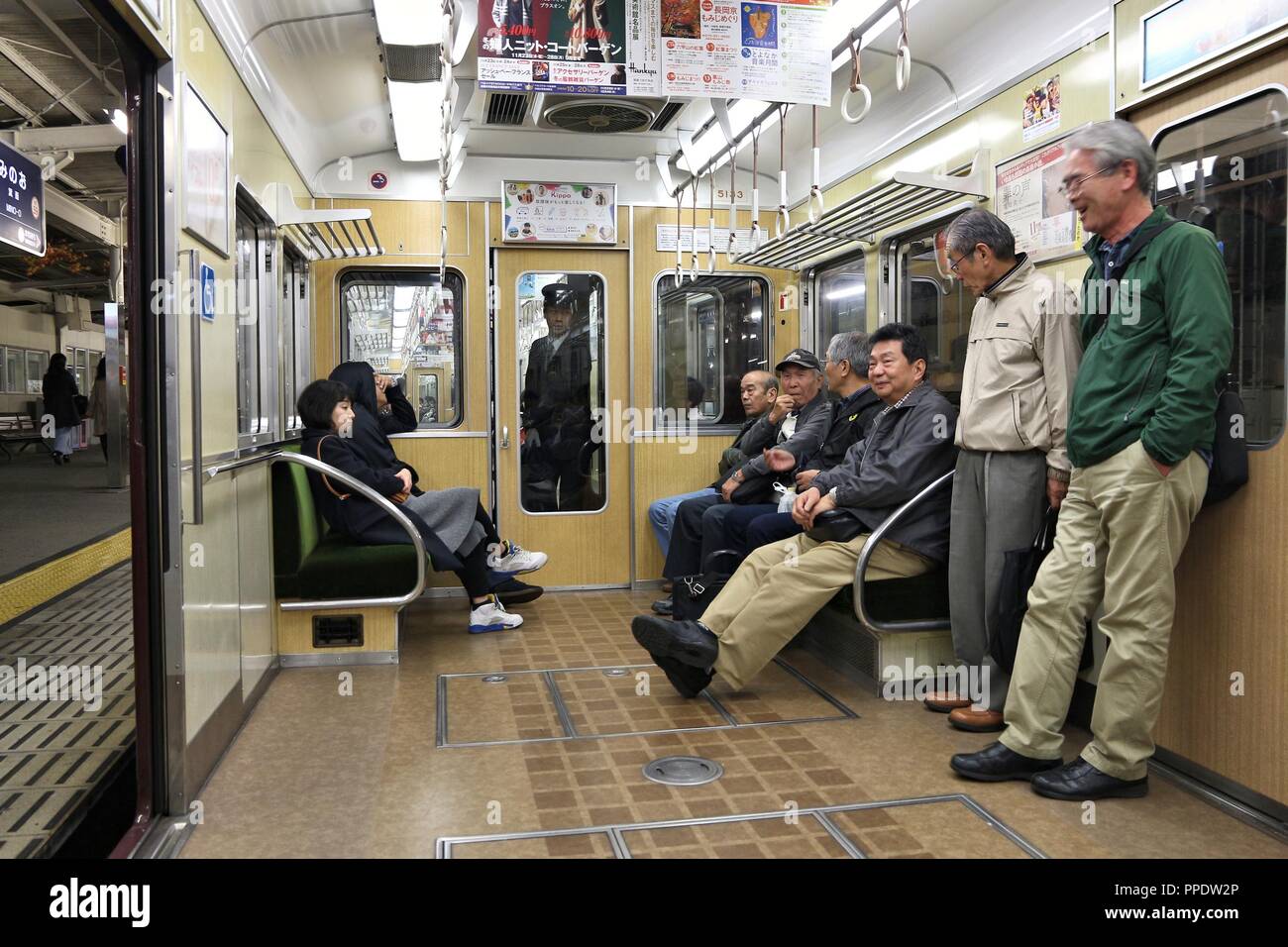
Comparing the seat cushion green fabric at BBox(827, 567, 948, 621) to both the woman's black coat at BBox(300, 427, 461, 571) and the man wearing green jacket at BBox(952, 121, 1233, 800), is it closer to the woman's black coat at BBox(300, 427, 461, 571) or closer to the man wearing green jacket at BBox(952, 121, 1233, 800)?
the man wearing green jacket at BBox(952, 121, 1233, 800)

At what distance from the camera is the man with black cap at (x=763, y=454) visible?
5.09 m

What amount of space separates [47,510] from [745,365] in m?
7.31

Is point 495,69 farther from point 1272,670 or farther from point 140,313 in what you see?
point 1272,670

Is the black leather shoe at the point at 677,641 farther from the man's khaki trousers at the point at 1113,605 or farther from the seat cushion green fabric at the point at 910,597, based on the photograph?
the man's khaki trousers at the point at 1113,605

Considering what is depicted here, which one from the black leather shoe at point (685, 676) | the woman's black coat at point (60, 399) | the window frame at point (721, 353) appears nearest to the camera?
the black leather shoe at point (685, 676)

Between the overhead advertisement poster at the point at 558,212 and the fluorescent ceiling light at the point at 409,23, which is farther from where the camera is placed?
the overhead advertisement poster at the point at 558,212

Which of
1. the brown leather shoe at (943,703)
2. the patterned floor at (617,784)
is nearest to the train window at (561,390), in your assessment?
the patterned floor at (617,784)

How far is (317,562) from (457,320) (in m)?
2.26

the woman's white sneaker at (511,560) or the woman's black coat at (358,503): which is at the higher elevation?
the woman's black coat at (358,503)

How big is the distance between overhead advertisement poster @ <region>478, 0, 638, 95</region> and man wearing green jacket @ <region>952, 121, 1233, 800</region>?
5.50ft

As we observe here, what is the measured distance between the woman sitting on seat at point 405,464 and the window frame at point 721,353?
52.5 inches

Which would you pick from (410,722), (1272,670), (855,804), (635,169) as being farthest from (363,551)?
(1272,670)

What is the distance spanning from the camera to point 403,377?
6094 millimetres

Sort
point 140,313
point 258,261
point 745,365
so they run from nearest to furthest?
1. point 140,313
2. point 258,261
3. point 745,365
